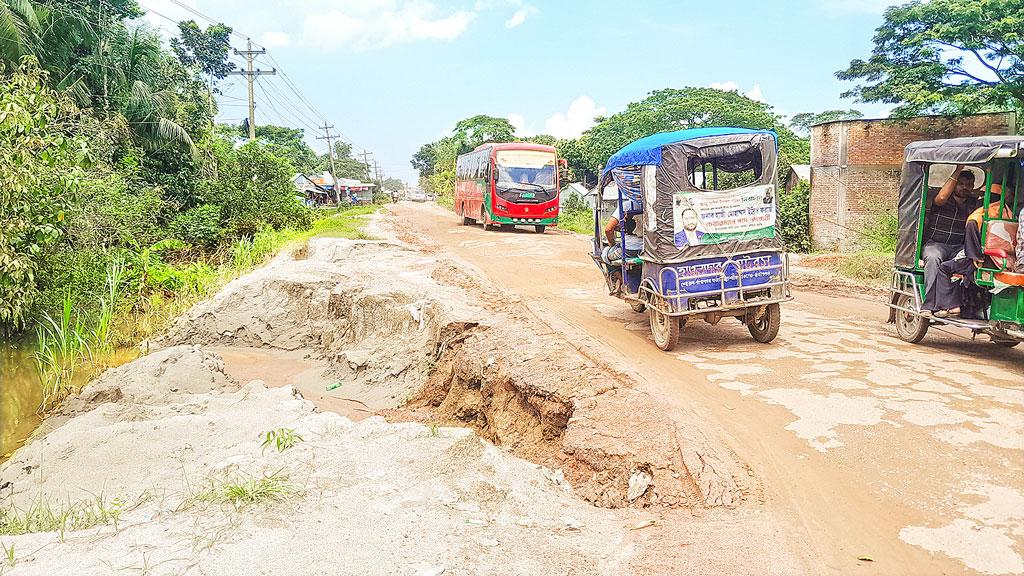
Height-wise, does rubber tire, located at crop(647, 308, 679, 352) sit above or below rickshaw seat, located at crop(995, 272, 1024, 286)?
below

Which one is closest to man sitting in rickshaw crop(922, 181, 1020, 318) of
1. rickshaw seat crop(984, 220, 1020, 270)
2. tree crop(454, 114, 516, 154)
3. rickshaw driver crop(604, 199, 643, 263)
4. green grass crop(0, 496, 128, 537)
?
rickshaw seat crop(984, 220, 1020, 270)

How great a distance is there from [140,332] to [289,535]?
1079cm

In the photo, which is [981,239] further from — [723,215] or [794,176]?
[794,176]

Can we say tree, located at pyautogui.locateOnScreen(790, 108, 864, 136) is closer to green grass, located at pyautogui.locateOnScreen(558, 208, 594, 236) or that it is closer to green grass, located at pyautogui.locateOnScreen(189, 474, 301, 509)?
green grass, located at pyautogui.locateOnScreen(558, 208, 594, 236)

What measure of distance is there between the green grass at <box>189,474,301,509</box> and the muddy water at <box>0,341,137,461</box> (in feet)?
21.0

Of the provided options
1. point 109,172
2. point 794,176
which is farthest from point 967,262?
point 794,176

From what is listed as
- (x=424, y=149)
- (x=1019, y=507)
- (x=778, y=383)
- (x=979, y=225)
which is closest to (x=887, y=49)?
(x=979, y=225)

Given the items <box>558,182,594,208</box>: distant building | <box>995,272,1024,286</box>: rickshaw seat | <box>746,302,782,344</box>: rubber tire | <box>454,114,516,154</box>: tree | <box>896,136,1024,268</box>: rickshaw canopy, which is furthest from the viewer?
<box>454,114,516,154</box>: tree

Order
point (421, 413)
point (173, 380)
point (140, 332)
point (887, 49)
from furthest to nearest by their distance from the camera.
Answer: point (887, 49)
point (140, 332)
point (173, 380)
point (421, 413)

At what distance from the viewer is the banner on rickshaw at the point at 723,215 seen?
26.6 ft

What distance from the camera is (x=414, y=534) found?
13.7ft

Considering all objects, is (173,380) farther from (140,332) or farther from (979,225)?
(979,225)

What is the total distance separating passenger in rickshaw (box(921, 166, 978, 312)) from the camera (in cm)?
780

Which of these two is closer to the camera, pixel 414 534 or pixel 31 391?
pixel 414 534
